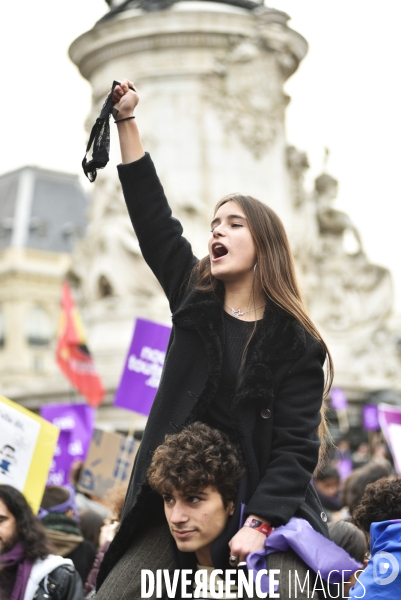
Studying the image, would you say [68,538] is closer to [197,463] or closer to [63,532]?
[63,532]

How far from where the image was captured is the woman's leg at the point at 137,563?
3242 mm

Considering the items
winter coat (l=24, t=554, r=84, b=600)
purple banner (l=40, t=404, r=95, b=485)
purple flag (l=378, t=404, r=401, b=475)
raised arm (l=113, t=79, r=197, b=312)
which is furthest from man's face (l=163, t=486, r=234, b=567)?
purple banner (l=40, t=404, r=95, b=485)

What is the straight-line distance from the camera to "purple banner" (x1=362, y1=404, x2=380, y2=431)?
1961 centimetres

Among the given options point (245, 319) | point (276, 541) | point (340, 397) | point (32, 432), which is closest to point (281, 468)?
Result: point (276, 541)

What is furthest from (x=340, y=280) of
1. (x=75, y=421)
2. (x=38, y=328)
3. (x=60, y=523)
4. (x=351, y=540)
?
(x=38, y=328)

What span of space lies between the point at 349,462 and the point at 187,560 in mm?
10549

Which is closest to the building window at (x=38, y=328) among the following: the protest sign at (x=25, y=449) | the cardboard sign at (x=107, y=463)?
the cardboard sign at (x=107, y=463)

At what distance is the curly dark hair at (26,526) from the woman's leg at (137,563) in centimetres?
113

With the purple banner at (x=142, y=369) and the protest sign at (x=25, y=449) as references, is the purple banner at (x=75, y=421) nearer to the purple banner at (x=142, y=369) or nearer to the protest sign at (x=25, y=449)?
the purple banner at (x=142, y=369)

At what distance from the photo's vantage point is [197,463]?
316 centimetres

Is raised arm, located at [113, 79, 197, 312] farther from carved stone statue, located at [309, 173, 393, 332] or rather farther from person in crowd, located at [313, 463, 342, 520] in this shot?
carved stone statue, located at [309, 173, 393, 332]

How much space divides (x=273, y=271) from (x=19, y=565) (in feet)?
5.51

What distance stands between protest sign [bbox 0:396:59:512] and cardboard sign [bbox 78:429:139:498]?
2313 mm

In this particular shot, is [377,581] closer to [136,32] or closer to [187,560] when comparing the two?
[187,560]
